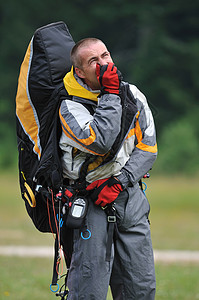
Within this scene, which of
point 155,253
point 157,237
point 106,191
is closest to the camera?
point 106,191

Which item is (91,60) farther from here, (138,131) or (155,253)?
(155,253)

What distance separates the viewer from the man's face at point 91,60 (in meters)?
3.62

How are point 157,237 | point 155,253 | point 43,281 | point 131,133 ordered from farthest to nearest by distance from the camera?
point 157,237 → point 155,253 → point 43,281 → point 131,133

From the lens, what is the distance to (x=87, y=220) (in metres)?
3.64

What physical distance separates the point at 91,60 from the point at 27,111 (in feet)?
1.76

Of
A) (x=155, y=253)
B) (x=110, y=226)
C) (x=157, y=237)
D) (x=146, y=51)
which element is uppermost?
(x=110, y=226)

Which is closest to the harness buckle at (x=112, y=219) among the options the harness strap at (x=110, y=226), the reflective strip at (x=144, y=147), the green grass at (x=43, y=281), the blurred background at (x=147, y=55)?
the harness strap at (x=110, y=226)

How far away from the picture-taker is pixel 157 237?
10836mm

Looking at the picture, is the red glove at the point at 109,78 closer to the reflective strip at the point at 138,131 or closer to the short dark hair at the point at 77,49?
the short dark hair at the point at 77,49

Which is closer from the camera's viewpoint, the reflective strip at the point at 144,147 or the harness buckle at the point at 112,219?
the harness buckle at the point at 112,219

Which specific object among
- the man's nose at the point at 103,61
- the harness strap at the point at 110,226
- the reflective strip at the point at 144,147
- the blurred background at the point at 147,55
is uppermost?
the man's nose at the point at 103,61

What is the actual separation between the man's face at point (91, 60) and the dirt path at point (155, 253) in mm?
5236

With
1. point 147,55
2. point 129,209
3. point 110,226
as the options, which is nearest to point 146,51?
point 147,55

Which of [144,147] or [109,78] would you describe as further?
[144,147]
